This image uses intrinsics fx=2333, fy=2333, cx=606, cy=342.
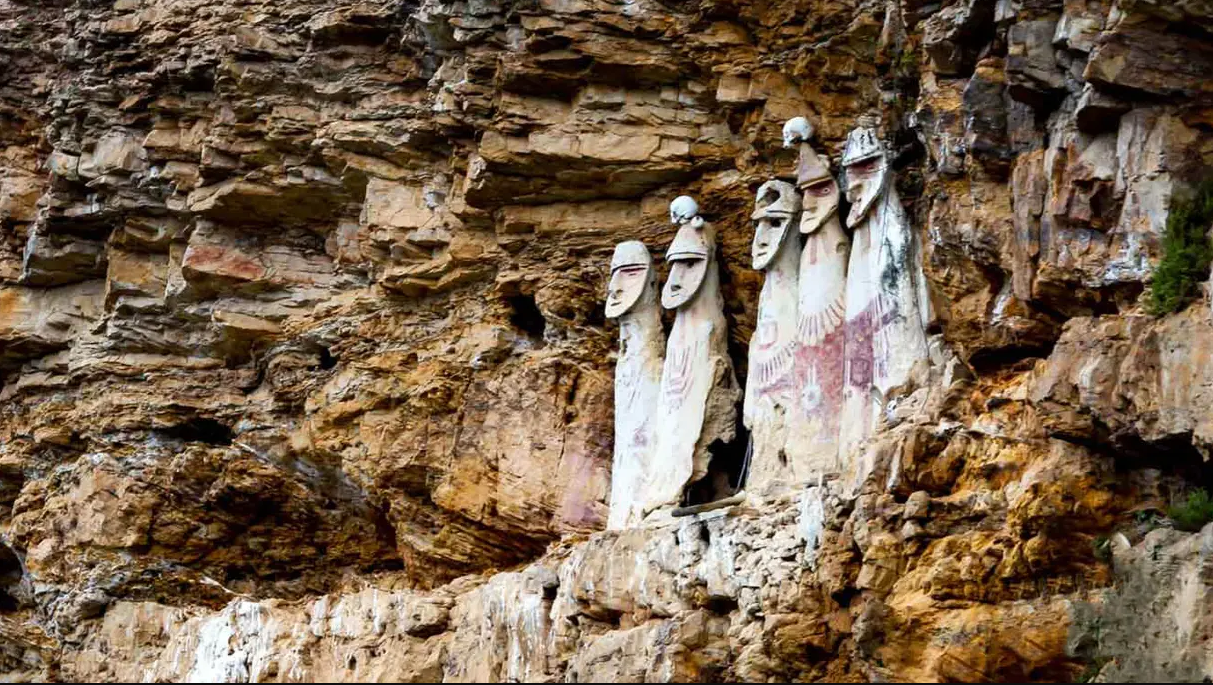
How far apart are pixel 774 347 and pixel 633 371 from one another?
139 cm

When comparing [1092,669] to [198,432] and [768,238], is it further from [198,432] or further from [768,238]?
[198,432]

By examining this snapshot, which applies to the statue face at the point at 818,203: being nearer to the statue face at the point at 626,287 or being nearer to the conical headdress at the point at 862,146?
the conical headdress at the point at 862,146

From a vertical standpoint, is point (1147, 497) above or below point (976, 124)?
below

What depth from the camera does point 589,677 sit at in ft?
46.7

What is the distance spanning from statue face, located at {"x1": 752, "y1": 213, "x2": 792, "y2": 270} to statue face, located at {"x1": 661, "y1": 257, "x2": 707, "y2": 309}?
53 centimetres

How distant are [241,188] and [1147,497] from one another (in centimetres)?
918

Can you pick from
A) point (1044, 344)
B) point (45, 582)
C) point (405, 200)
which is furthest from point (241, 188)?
point (1044, 344)

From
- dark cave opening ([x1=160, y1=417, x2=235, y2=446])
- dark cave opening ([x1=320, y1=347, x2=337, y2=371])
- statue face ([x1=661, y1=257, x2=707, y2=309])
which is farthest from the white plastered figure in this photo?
dark cave opening ([x1=160, y1=417, x2=235, y2=446])

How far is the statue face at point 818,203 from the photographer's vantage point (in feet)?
52.1

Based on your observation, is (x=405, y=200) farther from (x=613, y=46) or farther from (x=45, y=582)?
(x=45, y=582)

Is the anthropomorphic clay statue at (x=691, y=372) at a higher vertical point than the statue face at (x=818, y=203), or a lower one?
lower

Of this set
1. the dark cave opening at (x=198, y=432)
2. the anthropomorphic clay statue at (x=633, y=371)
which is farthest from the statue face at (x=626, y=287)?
the dark cave opening at (x=198, y=432)

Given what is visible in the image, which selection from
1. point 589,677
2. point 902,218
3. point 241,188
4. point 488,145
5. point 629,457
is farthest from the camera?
point 241,188

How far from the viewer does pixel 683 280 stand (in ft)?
54.7
